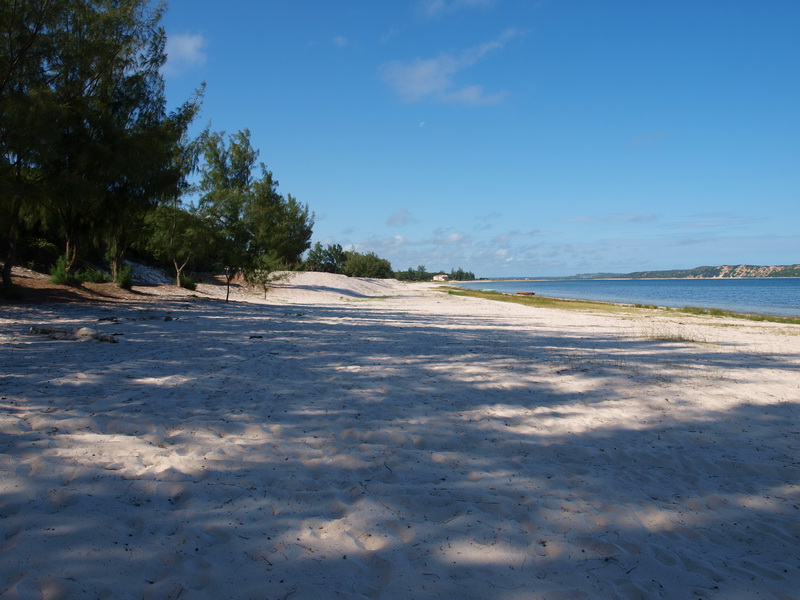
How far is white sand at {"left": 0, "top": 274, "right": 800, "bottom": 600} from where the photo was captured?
109 inches

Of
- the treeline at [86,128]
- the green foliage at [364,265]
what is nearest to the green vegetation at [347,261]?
the green foliage at [364,265]

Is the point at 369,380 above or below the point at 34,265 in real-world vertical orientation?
below

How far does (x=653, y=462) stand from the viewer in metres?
4.62

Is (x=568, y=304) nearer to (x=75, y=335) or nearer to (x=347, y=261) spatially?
(x=75, y=335)

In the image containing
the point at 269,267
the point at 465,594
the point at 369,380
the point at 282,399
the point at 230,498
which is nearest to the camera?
the point at 465,594

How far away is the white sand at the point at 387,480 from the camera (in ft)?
9.07

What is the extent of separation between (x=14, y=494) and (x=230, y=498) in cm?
141

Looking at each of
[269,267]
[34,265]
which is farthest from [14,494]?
[34,265]

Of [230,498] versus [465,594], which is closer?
[465,594]

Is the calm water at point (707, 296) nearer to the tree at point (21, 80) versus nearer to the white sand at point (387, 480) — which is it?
the white sand at point (387, 480)

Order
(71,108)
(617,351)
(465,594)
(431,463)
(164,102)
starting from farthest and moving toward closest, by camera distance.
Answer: (164,102) → (71,108) → (617,351) → (431,463) → (465,594)

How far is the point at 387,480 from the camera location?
404 centimetres

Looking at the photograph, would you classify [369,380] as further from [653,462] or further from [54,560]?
[54,560]

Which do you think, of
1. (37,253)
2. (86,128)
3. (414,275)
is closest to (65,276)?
(86,128)
